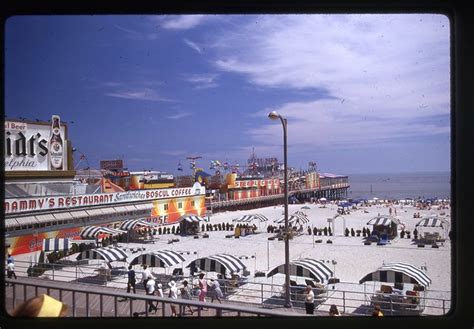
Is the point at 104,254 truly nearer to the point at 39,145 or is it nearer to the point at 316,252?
the point at 39,145

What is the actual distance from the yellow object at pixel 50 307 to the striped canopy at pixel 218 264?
4413mm

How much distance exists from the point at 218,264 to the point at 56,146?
23.1 ft

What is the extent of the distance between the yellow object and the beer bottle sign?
936 centimetres

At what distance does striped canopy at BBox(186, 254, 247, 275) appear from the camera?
242 inches

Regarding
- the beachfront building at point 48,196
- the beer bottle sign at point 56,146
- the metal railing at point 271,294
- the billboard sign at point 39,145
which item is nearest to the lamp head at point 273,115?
the metal railing at point 271,294

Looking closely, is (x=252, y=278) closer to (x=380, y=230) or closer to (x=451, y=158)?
(x=451, y=158)

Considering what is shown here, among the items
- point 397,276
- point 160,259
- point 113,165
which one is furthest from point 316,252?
point 113,165

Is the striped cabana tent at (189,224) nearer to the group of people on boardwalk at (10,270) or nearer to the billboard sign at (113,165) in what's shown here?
the group of people on boardwalk at (10,270)

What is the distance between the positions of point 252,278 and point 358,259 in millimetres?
3124

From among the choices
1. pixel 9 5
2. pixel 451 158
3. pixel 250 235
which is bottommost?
pixel 250 235

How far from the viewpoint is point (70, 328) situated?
2.08m

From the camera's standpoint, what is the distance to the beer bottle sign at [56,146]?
1039 centimetres

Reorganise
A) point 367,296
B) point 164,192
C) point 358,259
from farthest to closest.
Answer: point 164,192 → point 358,259 → point 367,296
